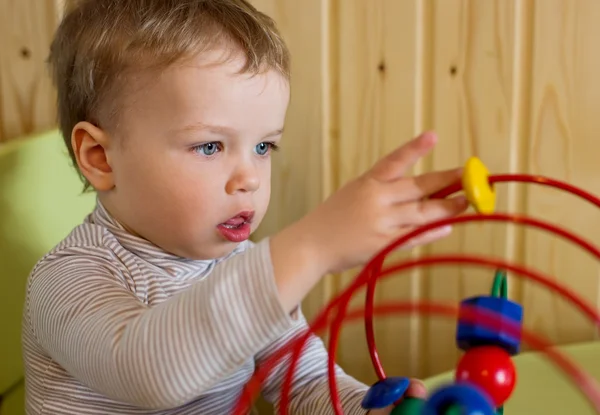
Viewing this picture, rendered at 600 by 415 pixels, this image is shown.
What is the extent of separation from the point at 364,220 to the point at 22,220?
0.54 meters

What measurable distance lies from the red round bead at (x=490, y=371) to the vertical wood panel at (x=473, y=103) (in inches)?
20.6

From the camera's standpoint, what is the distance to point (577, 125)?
910mm

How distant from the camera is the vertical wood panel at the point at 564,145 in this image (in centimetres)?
89

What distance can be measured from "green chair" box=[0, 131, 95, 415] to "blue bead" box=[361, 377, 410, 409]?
519mm

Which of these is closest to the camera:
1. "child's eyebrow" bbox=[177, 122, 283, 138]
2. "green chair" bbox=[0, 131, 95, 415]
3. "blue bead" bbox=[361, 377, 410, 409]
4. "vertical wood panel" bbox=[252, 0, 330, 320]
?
"blue bead" bbox=[361, 377, 410, 409]

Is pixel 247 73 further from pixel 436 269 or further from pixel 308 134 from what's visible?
pixel 436 269

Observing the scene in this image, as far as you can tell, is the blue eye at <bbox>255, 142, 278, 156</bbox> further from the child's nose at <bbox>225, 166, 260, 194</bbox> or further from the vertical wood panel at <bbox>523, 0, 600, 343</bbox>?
the vertical wood panel at <bbox>523, 0, 600, 343</bbox>

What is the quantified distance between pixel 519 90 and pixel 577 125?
0.08 meters

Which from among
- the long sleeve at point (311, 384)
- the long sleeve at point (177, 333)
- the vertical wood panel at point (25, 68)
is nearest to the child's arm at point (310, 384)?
the long sleeve at point (311, 384)

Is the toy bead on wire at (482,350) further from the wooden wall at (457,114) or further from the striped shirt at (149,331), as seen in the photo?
the wooden wall at (457,114)

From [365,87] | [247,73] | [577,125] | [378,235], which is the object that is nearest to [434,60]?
[365,87]

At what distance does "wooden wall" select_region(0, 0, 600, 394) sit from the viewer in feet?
2.98

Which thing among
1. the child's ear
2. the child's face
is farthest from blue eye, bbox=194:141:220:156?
the child's ear

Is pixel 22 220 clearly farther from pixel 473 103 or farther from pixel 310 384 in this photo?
pixel 473 103
